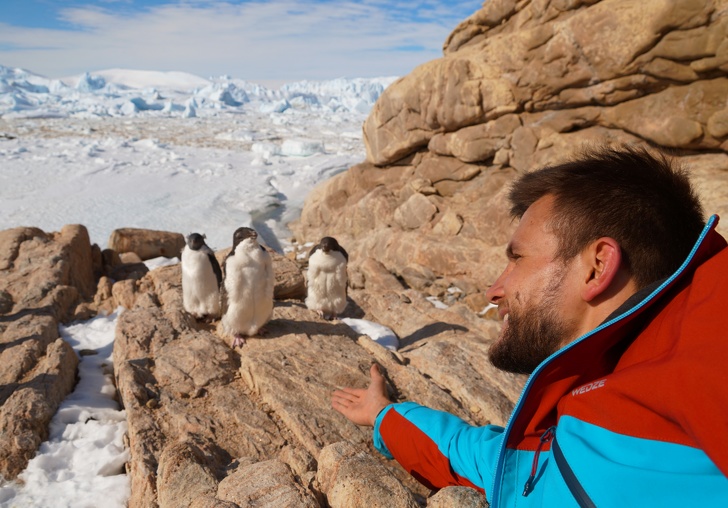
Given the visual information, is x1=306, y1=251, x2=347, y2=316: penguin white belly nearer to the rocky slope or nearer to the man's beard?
the rocky slope

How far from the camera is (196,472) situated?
8.14 feet

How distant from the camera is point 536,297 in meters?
1.47

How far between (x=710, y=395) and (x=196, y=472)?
2.33 meters

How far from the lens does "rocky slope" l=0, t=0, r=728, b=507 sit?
2842 mm

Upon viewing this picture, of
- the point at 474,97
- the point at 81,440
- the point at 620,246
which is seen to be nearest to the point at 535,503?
the point at 620,246

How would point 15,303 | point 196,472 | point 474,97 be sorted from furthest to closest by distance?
point 474,97
point 15,303
point 196,472

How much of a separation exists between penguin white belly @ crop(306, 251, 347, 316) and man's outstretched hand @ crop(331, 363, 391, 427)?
3.15m

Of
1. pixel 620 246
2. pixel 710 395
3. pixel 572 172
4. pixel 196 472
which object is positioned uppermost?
pixel 572 172

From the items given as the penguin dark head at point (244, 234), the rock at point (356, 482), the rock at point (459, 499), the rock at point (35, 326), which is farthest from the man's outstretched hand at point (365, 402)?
the penguin dark head at point (244, 234)

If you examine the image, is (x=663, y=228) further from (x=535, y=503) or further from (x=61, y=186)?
(x=61, y=186)

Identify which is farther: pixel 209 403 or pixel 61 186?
pixel 61 186

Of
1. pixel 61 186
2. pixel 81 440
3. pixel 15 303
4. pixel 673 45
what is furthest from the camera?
pixel 61 186

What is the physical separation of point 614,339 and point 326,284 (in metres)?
5.10

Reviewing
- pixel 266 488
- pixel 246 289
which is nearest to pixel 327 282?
pixel 246 289
